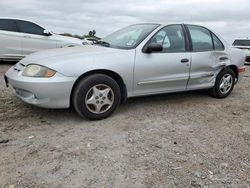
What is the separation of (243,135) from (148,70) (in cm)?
163

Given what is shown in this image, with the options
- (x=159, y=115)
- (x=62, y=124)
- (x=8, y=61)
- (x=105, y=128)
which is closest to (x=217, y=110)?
(x=159, y=115)

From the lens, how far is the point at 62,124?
4207 millimetres

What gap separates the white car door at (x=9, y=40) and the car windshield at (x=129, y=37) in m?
4.57

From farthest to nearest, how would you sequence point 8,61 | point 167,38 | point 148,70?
point 8,61, point 167,38, point 148,70

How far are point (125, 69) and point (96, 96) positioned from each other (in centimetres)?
60

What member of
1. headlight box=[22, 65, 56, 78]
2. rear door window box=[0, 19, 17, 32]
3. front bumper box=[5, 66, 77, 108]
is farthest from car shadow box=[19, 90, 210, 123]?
rear door window box=[0, 19, 17, 32]

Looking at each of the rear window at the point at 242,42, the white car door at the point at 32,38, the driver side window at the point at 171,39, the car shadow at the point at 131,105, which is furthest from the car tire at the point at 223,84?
the rear window at the point at 242,42

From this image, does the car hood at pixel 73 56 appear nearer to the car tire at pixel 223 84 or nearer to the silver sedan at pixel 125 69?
the silver sedan at pixel 125 69

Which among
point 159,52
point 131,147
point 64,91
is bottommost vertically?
point 131,147

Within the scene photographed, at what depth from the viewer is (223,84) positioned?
588 cm

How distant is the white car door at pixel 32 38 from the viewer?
9.31 metres

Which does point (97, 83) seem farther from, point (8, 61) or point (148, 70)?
point (8, 61)

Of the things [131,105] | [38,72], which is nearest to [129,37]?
[131,105]

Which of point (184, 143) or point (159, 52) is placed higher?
point (159, 52)
